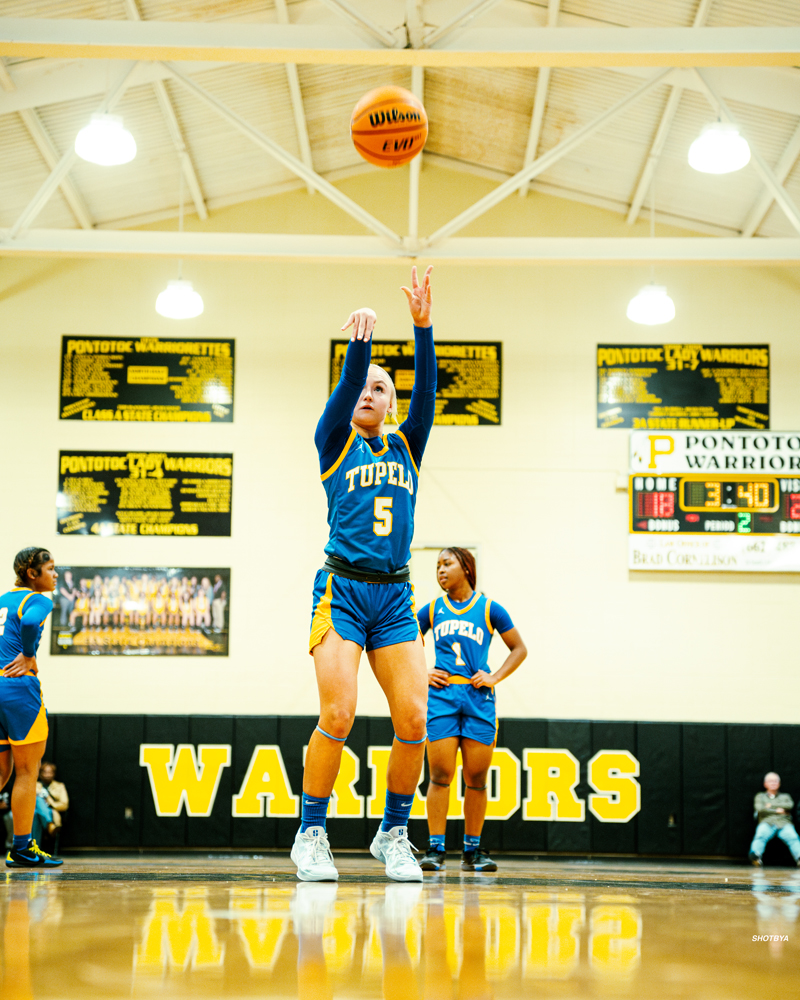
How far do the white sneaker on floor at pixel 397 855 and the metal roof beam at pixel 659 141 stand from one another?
292 inches

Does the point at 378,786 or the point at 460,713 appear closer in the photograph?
the point at 460,713

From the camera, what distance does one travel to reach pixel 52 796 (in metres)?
10.3

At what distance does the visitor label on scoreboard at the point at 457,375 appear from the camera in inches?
449

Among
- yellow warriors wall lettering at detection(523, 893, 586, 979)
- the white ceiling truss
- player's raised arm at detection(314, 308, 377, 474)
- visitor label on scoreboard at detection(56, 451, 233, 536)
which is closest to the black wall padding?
visitor label on scoreboard at detection(56, 451, 233, 536)

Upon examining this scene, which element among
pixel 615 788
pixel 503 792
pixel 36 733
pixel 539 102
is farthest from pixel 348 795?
pixel 539 102

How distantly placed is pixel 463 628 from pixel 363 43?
408cm

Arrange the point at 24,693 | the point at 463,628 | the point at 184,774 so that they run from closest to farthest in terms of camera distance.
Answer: the point at 24,693 → the point at 463,628 → the point at 184,774

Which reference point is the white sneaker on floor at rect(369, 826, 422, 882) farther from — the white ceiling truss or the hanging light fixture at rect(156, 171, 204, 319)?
the hanging light fixture at rect(156, 171, 204, 319)

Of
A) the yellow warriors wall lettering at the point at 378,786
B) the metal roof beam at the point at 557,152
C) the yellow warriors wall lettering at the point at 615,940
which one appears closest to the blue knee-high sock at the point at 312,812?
the yellow warriors wall lettering at the point at 615,940

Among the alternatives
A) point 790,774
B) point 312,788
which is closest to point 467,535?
point 790,774

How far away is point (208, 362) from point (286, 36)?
538 centimetres

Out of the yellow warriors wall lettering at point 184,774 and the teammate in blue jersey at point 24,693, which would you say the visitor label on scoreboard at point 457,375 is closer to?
the yellow warriors wall lettering at point 184,774

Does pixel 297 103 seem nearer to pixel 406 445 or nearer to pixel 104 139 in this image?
pixel 104 139

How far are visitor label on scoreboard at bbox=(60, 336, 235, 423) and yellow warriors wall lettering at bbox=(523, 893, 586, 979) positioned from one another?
356 inches
